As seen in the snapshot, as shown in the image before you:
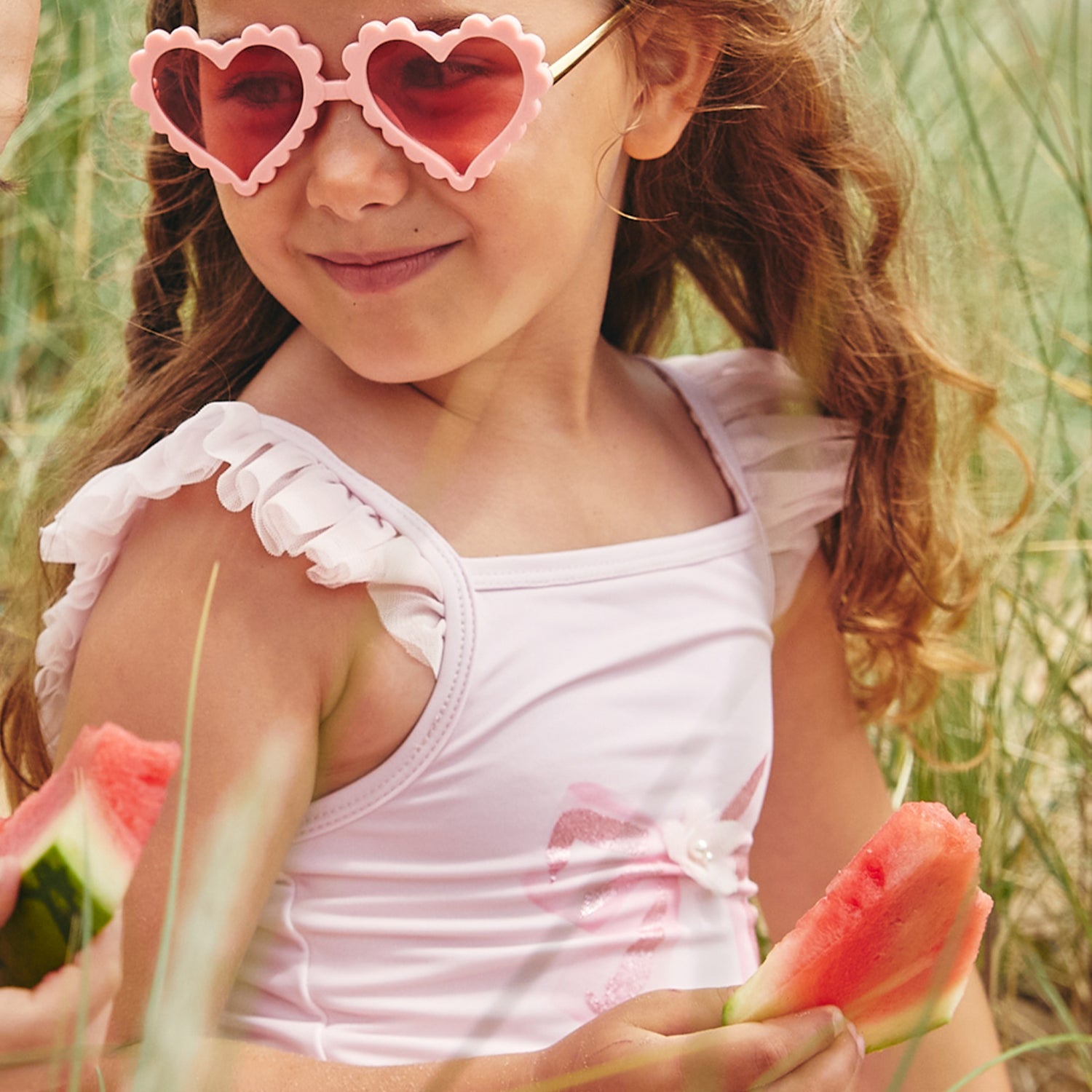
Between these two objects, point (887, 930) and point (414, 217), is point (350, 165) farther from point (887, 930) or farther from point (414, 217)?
point (887, 930)

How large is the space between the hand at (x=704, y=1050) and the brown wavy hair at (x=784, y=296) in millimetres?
620

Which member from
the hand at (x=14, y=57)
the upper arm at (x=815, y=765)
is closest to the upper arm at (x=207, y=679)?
the hand at (x=14, y=57)

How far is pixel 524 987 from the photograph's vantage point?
0.95 metres

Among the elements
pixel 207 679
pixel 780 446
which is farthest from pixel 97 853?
pixel 780 446

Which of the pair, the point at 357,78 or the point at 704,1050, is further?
the point at 357,78

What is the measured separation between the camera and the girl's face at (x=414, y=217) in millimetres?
1008

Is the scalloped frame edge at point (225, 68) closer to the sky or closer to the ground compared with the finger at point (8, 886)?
closer to the sky

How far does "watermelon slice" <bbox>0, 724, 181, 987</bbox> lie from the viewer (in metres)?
0.61

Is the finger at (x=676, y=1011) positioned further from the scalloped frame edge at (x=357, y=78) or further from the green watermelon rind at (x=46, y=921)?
the scalloped frame edge at (x=357, y=78)

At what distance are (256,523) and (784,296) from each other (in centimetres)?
78

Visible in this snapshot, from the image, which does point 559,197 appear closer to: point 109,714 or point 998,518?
point 109,714

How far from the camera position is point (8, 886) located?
0.63 m

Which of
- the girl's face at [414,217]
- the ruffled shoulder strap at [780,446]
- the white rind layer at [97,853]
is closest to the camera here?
the white rind layer at [97,853]

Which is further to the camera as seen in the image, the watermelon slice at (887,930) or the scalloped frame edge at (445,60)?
the scalloped frame edge at (445,60)
